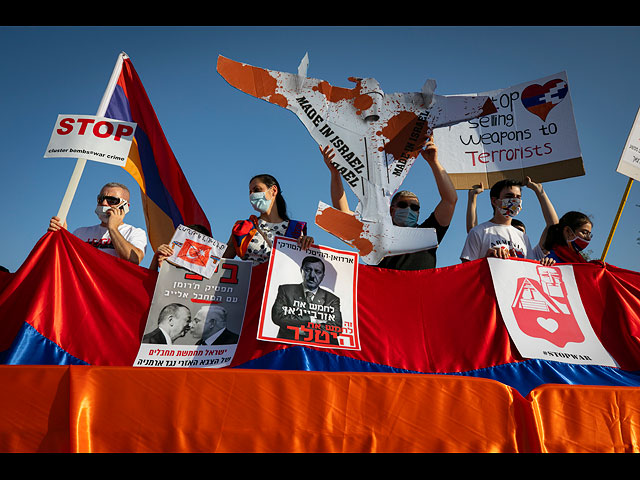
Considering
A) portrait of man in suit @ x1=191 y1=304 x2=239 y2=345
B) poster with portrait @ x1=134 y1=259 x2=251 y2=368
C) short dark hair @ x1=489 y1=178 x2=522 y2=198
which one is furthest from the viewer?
short dark hair @ x1=489 y1=178 x2=522 y2=198

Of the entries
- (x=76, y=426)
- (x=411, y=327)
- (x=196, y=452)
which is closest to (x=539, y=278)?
(x=411, y=327)

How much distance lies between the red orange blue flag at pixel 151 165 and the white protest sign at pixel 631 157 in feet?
14.0

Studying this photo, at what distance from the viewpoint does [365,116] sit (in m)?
4.46

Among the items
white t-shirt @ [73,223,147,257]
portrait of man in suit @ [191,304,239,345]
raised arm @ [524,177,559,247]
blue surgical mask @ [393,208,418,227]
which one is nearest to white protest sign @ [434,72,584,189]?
raised arm @ [524,177,559,247]

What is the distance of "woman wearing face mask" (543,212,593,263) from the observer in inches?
152

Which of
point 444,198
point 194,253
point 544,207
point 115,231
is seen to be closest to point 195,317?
point 194,253

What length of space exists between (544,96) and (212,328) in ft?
14.6

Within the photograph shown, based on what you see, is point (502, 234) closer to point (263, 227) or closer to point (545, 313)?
A: point (545, 313)

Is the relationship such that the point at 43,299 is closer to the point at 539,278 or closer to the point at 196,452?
the point at 196,452

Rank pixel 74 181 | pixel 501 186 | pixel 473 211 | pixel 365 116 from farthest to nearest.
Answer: pixel 473 211 < pixel 365 116 < pixel 501 186 < pixel 74 181

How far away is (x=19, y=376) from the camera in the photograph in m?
1.76

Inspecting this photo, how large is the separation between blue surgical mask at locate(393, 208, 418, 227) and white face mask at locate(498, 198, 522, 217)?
2.51 ft

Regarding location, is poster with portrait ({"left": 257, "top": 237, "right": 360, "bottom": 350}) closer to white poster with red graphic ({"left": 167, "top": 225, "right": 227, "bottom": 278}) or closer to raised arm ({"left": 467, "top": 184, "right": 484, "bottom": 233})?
white poster with red graphic ({"left": 167, "top": 225, "right": 227, "bottom": 278})

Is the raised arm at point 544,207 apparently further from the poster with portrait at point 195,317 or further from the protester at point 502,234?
the poster with portrait at point 195,317
